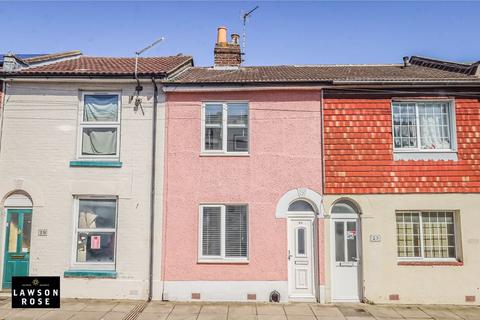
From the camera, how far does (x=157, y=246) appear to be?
10.7m

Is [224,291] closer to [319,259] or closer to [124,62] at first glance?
[319,259]

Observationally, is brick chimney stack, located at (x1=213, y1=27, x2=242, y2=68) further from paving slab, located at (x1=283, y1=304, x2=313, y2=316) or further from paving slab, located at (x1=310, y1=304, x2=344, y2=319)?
paving slab, located at (x1=310, y1=304, x2=344, y2=319)

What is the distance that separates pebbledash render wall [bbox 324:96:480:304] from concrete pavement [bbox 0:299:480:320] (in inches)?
21.5

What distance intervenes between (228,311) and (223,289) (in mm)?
875

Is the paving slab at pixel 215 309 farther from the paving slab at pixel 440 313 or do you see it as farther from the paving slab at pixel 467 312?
the paving slab at pixel 467 312

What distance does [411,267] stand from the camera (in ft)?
34.6

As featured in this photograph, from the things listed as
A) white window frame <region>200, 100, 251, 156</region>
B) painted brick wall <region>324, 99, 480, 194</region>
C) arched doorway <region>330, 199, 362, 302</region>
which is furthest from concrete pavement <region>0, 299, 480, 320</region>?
white window frame <region>200, 100, 251, 156</region>

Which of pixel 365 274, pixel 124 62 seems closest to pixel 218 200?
pixel 365 274

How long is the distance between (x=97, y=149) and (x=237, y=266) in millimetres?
4924

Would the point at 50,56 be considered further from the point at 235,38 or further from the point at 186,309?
the point at 186,309

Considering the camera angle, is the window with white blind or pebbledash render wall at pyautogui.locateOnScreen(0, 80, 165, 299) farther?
the window with white blind

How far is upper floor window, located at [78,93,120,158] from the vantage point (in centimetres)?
1120

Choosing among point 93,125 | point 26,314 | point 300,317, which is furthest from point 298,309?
point 93,125

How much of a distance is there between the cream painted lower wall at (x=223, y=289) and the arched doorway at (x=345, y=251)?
141cm
